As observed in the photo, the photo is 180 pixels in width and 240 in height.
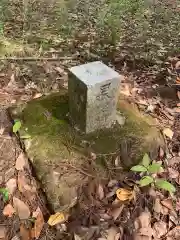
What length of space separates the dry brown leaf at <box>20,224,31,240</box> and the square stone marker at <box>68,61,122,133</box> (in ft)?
3.46

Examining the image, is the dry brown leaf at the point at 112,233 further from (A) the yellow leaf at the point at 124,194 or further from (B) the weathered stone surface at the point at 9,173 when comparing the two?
(B) the weathered stone surface at the point at 9,173

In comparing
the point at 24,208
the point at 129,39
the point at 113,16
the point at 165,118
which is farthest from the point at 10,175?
the point at 113,16

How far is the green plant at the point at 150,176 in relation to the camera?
99.3 inches

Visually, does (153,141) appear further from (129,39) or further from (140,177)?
(129,39)

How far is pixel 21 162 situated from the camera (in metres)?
2.78

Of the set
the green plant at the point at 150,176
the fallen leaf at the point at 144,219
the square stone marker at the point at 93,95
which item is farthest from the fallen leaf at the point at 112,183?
the square stone marker at the point at 93,95

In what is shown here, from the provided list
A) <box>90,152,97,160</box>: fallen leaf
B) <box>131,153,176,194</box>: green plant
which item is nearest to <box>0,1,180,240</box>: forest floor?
<box>131,153,176,194</box>: green plant

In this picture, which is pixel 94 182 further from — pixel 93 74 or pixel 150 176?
pixel 93 74

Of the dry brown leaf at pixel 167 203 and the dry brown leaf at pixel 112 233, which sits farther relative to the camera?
the dry brown leaf at pixel 167 203

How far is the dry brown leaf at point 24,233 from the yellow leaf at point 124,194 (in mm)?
810

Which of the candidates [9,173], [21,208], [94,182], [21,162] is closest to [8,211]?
[21,208]

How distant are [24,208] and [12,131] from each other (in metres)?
0.91

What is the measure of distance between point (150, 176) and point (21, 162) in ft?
4.04

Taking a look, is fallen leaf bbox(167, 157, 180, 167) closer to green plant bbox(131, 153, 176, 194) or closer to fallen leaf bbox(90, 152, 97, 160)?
green plant bbox(131, 153, 176, 194)
